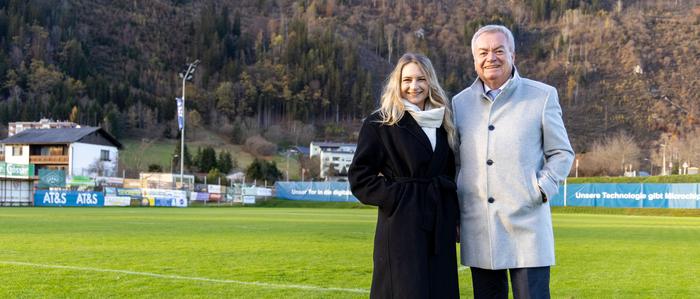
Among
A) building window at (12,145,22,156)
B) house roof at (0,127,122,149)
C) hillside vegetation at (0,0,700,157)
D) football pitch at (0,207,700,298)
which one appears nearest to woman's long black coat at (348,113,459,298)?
football pitch at (0,207,700,298)

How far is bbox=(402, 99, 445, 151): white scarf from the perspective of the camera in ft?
13.5

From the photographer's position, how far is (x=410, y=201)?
411cm

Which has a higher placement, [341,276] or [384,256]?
[384,256]

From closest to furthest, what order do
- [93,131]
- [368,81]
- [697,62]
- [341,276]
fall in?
1. [341,276]
2. [93,131]
3. [697,62]
4. [368,81]

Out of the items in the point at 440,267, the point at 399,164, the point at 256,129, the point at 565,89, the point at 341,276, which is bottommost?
the point at 341,276

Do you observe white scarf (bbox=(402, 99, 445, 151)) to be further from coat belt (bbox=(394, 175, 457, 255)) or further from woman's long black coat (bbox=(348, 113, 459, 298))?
coat belt (bbox=(394, 175, 457, 255))

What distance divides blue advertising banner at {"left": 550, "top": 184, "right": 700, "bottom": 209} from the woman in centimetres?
3973

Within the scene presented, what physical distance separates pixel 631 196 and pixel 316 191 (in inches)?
900

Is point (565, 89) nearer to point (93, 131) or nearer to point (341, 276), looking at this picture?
point (93, 131)

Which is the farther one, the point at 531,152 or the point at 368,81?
the point at 368,81

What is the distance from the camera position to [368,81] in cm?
19412

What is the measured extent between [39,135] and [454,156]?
80771mm

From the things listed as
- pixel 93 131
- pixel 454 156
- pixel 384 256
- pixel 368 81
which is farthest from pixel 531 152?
pixel 368 81

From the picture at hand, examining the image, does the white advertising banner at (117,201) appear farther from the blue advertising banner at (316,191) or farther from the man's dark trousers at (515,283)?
the man's dark trousers at (515,283)
